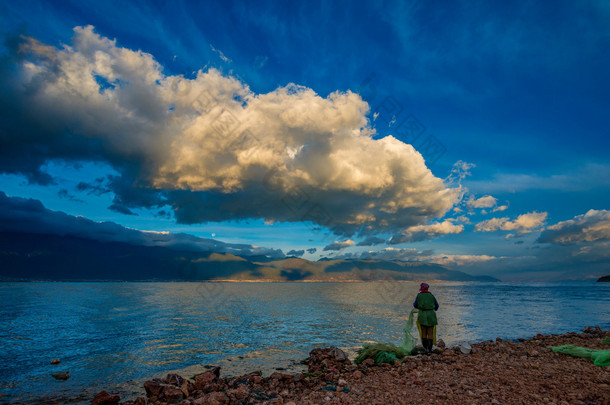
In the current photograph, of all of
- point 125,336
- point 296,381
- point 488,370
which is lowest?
point 125,336

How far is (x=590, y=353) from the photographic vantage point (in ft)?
39.7

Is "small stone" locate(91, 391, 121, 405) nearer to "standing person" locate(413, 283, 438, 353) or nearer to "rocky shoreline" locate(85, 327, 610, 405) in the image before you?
"rocky shoreline" locate(85, 327, 610, 405)

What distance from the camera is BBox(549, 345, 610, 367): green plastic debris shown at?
10.8 metres

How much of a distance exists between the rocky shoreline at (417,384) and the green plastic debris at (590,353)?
1.04 ft

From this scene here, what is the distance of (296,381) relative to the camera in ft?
35.3

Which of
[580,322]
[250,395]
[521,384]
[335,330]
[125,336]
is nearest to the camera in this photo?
[521,384]

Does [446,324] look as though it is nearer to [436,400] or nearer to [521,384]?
[521,384]

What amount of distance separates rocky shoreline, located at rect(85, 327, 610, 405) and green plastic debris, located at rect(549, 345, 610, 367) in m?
0.32

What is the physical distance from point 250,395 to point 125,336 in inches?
634

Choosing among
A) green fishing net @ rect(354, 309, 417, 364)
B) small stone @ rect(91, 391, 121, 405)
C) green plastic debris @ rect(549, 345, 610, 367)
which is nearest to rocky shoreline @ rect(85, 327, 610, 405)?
small stone @ rect(91, 391, 121, 405)

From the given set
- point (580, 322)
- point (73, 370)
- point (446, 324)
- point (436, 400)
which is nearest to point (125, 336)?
point (73, 370)

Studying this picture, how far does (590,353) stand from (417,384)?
8.55 metres

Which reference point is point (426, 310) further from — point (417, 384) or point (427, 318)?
point (417, 384)

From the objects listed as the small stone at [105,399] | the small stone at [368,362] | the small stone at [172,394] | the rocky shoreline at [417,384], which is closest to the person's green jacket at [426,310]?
the rocky shoreline at [417,384]
